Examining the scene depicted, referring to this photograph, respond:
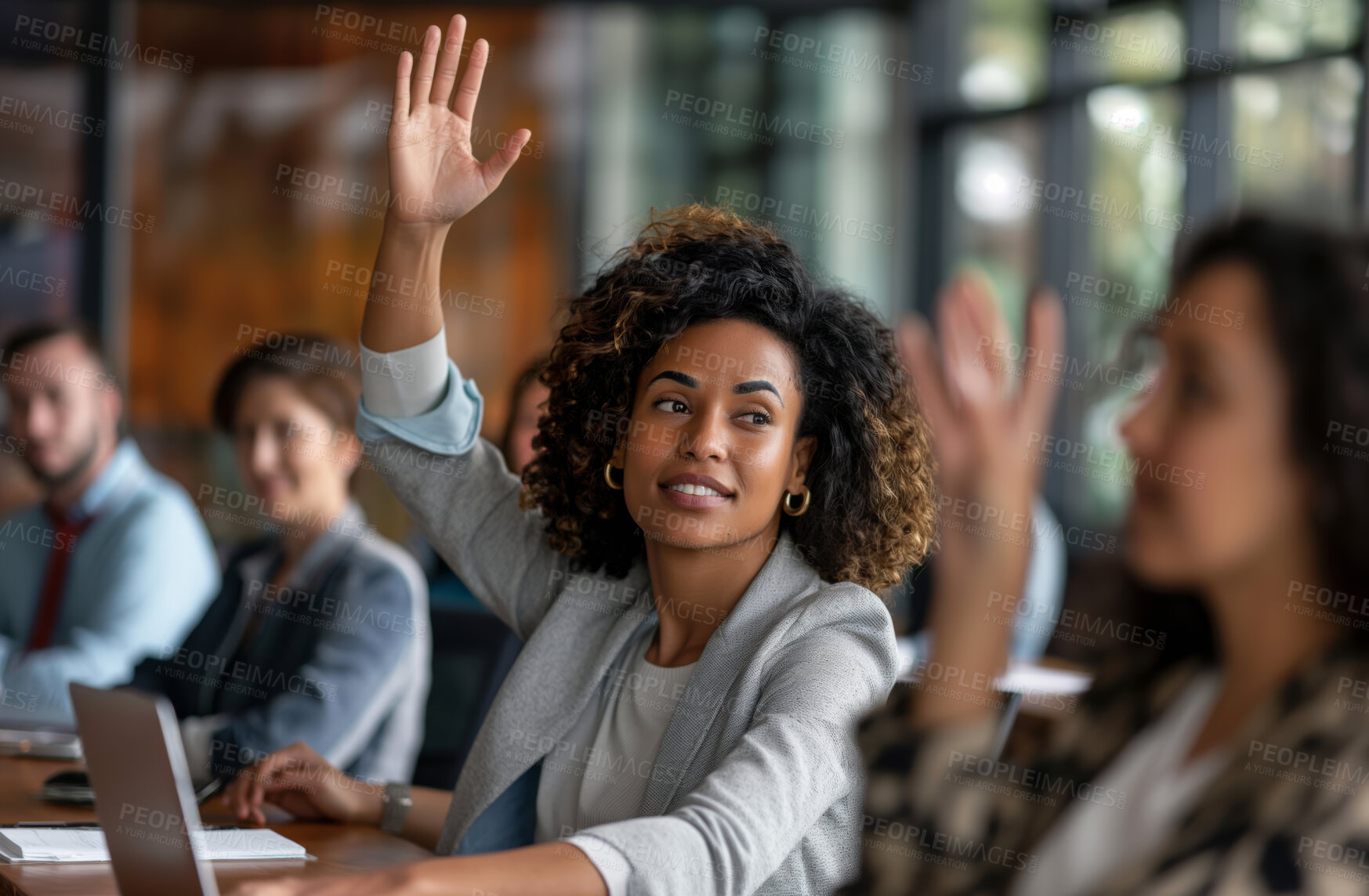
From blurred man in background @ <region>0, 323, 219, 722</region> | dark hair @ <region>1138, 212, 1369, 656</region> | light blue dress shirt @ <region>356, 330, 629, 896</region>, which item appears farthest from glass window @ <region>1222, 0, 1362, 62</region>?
dark hair @ <region>1138, 212, 1369, 656</region>

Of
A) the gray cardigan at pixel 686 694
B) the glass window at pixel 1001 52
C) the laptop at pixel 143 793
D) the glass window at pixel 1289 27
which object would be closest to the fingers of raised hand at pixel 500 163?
the gray cardigan at pixel 686 694

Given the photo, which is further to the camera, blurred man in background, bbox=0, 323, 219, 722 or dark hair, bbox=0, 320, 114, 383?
dark hair, bbox=0, 320, 114, 383

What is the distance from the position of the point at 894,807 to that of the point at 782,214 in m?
5.69

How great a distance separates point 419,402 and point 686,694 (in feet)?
1.73

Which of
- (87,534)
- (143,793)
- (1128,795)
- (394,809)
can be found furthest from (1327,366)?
(87,534)

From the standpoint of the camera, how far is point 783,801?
125cm

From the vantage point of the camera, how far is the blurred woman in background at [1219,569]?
75 centimetres

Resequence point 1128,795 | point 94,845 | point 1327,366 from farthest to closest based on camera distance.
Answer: point 94,845, point 1128,795, point 1327,366

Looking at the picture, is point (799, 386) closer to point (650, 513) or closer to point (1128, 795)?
point (650, 513)

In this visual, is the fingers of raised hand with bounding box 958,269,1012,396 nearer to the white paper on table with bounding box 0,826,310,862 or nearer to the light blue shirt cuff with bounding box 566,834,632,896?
the light blue shirt cuff with bounding box 566,834,632,896

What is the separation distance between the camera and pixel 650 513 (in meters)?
1.58

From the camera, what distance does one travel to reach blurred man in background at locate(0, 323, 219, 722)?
9.92ft

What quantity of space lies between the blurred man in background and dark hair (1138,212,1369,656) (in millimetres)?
2680

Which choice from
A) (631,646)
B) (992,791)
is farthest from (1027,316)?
(631,646)
